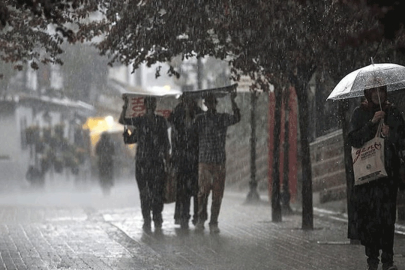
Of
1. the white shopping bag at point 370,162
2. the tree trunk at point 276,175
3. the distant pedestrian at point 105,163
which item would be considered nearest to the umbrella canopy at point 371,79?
the white shopping bag at point 370,162

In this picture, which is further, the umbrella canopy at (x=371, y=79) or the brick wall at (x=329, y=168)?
the brick wall at (x=329, y=168)

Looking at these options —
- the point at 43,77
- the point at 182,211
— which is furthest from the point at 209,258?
the point at 43,77

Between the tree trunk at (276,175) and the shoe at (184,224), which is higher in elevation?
the tree trunk at (276,175)

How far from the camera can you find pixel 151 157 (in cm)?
1499

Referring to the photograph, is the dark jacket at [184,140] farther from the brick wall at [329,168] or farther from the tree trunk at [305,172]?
the brick wall at [329,168]

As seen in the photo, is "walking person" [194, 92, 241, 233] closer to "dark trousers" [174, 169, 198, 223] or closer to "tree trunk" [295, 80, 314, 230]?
"dark trousers" [174, 169, 198, 223]

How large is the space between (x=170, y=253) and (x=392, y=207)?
125 inches

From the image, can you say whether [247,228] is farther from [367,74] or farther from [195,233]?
[367,74]

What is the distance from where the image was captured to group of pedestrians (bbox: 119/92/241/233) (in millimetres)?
14492

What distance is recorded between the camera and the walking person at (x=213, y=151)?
14438 mm

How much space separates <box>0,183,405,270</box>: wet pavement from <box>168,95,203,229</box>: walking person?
40cm

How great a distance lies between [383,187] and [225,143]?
6.05m

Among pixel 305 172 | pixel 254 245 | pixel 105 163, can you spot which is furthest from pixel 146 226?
pixel 105 163

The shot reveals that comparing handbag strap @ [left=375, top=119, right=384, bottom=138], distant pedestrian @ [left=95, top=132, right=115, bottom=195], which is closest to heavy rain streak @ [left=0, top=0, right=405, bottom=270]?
handbag strap @ [left=375, top=119, right=384, bottom=138]
